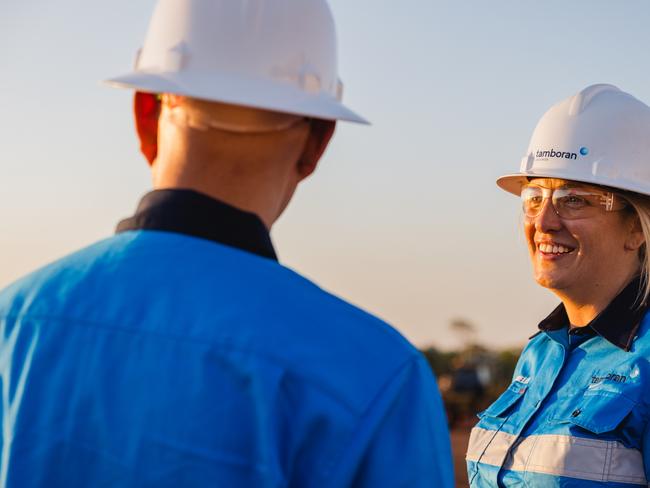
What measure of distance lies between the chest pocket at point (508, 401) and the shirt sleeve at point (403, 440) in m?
2.35

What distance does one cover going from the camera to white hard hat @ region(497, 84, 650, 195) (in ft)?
12.7

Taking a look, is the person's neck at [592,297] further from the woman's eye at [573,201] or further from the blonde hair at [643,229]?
the woman's eye at [573,201]

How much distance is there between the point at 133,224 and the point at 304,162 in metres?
0.39

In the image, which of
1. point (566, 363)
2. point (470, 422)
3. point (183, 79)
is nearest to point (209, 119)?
point (183, 79)

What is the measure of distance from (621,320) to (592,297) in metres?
0.24

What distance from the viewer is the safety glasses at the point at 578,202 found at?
381 cm

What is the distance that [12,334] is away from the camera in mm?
1671

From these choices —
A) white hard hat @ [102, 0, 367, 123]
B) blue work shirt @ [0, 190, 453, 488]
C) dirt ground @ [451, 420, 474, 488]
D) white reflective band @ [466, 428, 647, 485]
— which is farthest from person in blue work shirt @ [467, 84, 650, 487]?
dirt ground @ [451, 420, 474, 488]

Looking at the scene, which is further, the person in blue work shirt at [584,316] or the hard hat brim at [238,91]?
the person in blue work shirt at [584,316]

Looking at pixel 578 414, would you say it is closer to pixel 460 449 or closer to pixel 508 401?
pixel 508 401

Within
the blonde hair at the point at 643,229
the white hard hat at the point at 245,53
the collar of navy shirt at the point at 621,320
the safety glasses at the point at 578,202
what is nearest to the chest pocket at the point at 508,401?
the collar of navy shirt at the point at 621,320

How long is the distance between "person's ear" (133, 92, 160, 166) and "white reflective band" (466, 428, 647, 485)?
2.15 metres

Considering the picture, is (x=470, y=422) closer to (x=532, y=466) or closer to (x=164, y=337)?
(x=532, y=466)

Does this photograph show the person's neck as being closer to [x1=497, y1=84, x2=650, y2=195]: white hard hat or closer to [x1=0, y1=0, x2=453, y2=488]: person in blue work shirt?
[x1=497, y1=84, x2=650, y2=195]: white hard hat
